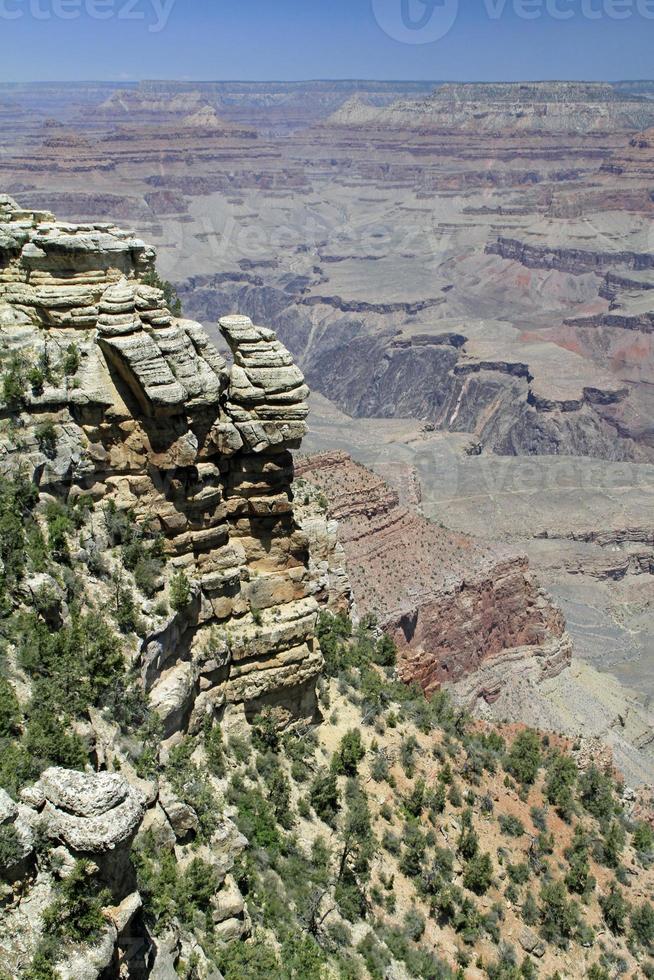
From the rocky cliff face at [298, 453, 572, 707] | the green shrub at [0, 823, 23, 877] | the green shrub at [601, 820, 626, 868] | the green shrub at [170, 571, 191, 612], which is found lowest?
the rocky cliff face at [298, 453, 572, 707]

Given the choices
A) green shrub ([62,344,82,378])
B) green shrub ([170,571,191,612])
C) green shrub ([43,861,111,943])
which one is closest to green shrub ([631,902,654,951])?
green shrub ([170,571,191,612])

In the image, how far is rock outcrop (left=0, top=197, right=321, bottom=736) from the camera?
1844cm

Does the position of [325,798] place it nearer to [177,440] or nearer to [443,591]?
[177,440]

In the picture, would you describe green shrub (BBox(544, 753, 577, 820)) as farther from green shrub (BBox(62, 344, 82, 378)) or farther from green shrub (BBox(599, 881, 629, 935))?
green shrub (BBox(62, 344, 82, 378))

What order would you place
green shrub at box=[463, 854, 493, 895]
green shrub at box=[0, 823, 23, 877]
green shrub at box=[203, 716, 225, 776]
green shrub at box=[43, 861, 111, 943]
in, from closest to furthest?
1. green shrub at box=[0, 823, 23, 877]
2. green shrub at box=[43, 861, 111, 943]
3. green shrub at box=[203, 716, 225, 776]
4. green shrub at box=[463, 854, 493, 895]

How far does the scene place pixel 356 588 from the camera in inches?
2013

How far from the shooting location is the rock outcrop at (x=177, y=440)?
18.4 m

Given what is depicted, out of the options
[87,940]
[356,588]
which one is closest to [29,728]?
[87,940]

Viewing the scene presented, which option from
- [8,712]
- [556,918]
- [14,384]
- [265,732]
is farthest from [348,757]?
[14,384]

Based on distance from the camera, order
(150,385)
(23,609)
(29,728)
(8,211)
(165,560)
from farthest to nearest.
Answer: (8,211), (165,560), (150,385), (23,609), (29,728)

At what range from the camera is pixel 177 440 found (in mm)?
18844

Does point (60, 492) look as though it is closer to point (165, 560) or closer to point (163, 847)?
point (165, 560)

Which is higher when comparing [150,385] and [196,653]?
[150,385]

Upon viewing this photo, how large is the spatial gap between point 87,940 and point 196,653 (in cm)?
906
